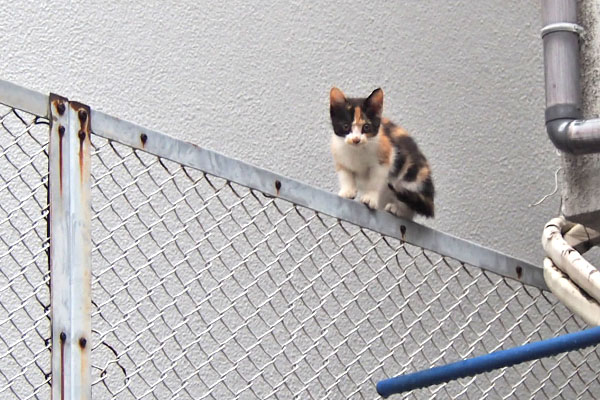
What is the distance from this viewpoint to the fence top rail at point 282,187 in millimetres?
Answer: 2443

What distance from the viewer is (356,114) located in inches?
137

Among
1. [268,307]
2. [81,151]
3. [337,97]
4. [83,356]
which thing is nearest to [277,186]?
[81,151]

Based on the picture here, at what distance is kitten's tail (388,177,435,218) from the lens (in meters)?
3.52

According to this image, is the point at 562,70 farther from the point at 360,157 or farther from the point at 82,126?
the point at 82,126

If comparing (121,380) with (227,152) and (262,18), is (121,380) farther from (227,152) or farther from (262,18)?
(262,18)

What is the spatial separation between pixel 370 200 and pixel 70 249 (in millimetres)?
1145

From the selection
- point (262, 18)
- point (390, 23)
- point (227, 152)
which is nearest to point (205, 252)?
point (227, 152)

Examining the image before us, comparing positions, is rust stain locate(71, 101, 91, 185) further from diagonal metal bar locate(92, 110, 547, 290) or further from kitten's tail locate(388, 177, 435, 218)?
kitten's tail locate(388, 177, 435, 218)

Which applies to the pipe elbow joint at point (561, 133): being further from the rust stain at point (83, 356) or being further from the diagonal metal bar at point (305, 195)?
the rust stain at point (83, 356)

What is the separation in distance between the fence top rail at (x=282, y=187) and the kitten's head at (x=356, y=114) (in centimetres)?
51

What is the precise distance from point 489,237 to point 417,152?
65cm

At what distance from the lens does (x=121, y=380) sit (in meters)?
3.54

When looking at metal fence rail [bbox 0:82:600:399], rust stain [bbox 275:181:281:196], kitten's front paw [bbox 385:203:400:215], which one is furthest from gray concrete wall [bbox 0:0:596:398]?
rust stain [bbox 275:181:281:196]

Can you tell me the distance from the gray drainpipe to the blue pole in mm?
897
